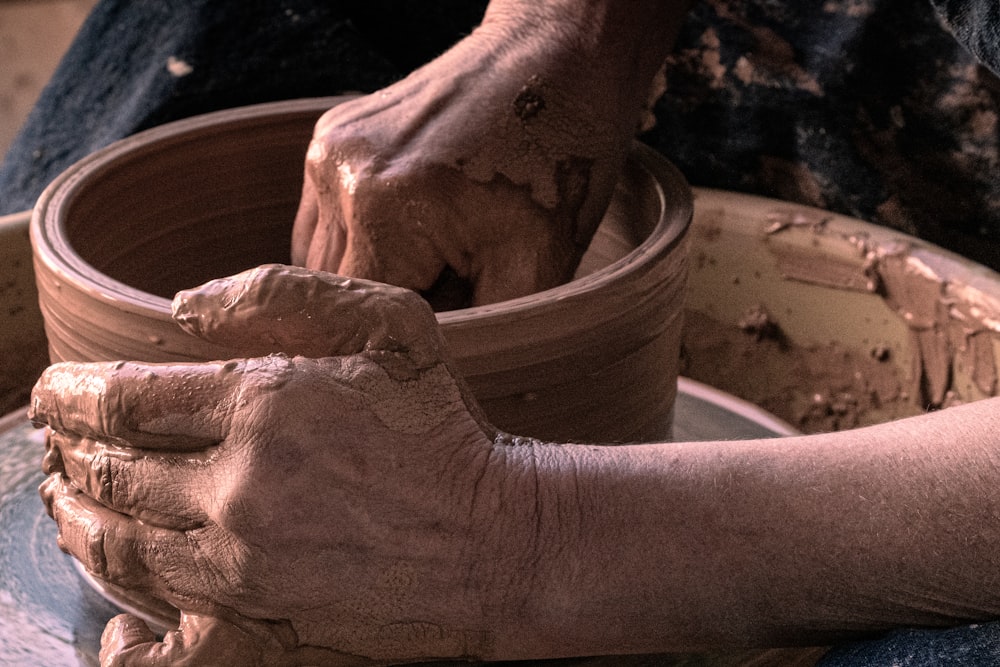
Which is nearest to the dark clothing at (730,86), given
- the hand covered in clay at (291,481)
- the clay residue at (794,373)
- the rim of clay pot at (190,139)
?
the clay residue at (794,373)

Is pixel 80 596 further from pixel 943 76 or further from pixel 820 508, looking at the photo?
pixel 943 76

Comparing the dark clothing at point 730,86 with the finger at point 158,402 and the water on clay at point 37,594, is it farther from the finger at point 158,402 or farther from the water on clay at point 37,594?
the finger at point 158,402

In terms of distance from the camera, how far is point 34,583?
1.00 m

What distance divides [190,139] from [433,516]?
0.68 m

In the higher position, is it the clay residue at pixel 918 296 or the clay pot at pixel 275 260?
the clay pot at pixel 275 260

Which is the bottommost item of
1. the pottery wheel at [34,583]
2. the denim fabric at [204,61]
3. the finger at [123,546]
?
the pottery wheel at [34,583]

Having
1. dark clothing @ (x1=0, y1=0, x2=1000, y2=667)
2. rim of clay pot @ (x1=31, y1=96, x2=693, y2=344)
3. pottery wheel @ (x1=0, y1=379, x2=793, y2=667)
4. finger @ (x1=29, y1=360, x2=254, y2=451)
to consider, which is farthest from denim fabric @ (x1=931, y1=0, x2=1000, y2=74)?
finger @ (x1=29, y1=360, x2=254, y2=451)

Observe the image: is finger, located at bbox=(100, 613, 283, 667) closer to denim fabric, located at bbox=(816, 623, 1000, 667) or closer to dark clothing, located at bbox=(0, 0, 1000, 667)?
denim fabric, located at bbox=(816, 623, 1000, 667)

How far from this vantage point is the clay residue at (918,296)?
1327 mm

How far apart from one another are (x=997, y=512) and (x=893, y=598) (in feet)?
0.31

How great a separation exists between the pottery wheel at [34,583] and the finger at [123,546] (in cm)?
18

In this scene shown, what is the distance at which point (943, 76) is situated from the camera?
4.43ft

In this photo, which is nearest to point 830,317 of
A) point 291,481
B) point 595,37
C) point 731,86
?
point 731,86

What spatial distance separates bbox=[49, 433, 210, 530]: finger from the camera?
73 centimetres
